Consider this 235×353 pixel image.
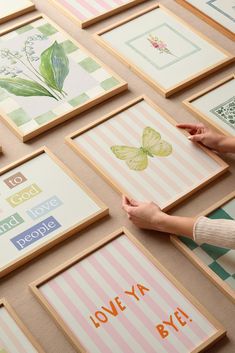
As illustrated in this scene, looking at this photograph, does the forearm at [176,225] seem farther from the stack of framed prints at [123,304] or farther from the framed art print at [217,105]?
the framed art print at [217,105]

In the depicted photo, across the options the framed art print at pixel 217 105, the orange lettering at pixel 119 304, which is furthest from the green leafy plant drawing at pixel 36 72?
the orange lettering at pixel 119 304

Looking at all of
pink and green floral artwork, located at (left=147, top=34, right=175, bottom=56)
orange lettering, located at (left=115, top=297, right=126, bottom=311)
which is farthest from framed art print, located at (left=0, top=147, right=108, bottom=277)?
pink and green floral artwork, located at (left=147, top=34, right=175, bottom=56)

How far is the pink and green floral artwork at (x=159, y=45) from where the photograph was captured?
214 cm

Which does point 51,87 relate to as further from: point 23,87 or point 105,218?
point 105,218

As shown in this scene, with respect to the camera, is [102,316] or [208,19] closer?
[102,316]

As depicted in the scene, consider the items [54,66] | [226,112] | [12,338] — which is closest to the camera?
[12,338]

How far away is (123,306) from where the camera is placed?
1.50 m

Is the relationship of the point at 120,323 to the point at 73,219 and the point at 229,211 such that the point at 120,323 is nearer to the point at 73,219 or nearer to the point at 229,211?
the point at 73,219

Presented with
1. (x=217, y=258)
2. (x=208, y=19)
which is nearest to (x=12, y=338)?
(x=217, y=258)

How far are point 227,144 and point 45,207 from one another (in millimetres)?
632

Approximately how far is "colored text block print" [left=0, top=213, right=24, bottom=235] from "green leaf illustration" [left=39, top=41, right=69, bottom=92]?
56 cm

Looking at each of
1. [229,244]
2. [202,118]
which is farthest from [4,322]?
[202,118]

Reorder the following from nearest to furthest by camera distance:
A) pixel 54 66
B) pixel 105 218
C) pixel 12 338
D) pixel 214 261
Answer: pixel 12 338, pixel 214 261, pixel 105 218, pixel 54 66

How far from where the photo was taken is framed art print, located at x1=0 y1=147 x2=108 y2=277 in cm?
160
